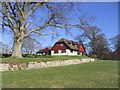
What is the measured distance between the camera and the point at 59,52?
8156cm

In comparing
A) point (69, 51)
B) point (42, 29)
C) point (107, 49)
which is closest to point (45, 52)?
point (69, 51)

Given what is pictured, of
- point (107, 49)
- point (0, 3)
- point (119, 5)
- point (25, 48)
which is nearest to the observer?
point (119, 5)

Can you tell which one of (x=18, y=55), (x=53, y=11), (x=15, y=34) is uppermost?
(x=53, y=11)

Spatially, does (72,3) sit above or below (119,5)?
above

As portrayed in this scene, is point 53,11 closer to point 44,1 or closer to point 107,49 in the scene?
point 44,1

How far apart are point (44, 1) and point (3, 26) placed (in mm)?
6772

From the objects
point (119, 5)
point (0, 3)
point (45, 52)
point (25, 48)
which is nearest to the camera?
point (119, 5)

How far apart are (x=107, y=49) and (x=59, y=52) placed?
641 inches

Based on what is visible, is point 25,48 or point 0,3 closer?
point 0,3

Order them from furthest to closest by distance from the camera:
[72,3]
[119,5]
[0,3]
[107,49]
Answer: [107,49] → [72,3] → [0,3] → [119,5]

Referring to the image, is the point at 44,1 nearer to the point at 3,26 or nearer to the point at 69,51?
the point at 3,26

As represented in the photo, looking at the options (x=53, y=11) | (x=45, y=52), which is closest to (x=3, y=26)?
(x=53, y=11)

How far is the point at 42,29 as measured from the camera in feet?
112

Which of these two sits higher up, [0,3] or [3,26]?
[0,3]
